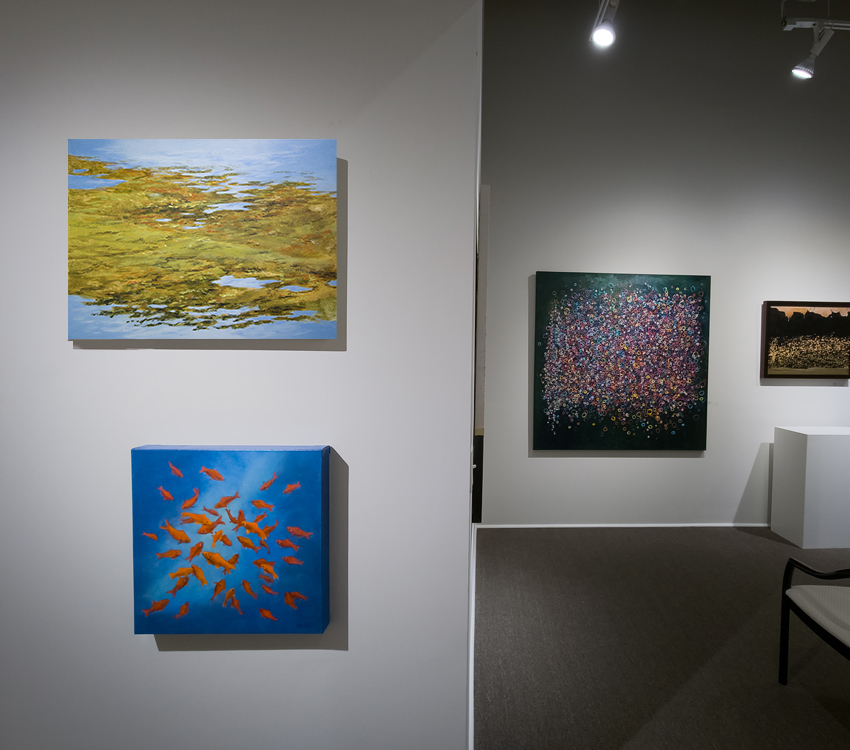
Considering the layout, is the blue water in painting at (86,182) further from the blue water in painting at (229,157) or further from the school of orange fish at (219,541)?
the school of orange fish at (219,541)

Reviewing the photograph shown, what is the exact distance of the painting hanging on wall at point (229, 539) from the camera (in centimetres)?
124

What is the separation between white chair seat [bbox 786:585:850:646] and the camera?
1855 millimetres

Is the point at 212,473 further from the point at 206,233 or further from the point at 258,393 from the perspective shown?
the point at 206,233

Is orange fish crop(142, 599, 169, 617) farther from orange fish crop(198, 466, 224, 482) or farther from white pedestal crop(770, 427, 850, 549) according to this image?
white pedestal crop(770, 427, 850, 549)

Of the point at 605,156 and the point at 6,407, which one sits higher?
the point at 605,156

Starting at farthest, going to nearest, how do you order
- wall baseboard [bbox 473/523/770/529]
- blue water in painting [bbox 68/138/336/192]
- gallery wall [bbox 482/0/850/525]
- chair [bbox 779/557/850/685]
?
wall baseboard [bbox 473/523/770/529]
gallery wall [bbox 482/0/850/525]
chair [bbox 779/557/850/685]
blue water in painting [bbox 68/138/336/192]

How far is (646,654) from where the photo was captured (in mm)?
2398

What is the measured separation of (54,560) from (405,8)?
5.30 feet

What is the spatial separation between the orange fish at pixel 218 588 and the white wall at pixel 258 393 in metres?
0.16

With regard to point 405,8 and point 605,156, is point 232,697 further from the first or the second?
point 605,156

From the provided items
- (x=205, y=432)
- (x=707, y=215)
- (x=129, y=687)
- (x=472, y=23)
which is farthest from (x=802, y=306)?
(x=129, y=687)

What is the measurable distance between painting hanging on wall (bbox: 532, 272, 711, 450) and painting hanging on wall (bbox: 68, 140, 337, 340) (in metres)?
3.02

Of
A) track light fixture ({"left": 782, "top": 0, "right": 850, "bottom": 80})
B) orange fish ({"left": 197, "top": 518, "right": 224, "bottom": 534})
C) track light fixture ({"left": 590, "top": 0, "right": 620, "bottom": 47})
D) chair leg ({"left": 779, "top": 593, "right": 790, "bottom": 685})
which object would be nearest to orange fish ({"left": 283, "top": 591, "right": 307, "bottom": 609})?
orange fish ({"left": 197, "top": 518, "right": 224, "bottom": 534})

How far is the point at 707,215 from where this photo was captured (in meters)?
4.04
